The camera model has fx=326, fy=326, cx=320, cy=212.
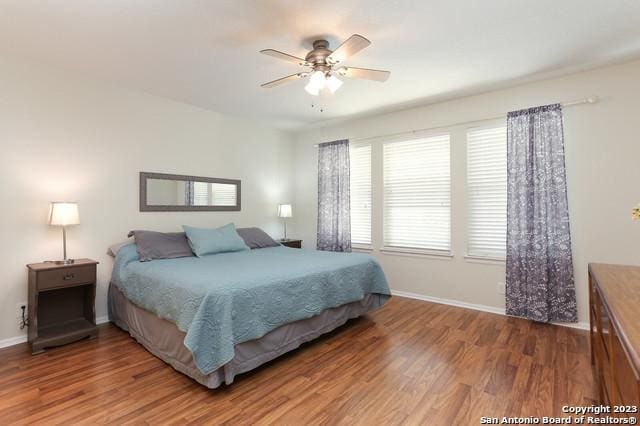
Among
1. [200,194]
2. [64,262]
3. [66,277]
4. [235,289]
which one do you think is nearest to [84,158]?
[64,262]

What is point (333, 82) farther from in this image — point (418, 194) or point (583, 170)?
point (583, 170)

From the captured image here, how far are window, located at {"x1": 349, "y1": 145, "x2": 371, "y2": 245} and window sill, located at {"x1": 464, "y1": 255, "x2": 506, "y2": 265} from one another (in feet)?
4.58

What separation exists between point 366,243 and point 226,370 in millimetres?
3043

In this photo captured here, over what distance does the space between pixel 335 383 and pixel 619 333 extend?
1.65 metres

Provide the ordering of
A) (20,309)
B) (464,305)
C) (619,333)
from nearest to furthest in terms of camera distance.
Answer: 1. (619,333)
2. (20,309)
3. (464,305)

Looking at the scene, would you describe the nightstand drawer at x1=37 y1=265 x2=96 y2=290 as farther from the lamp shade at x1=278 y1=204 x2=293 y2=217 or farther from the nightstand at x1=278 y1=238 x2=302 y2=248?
the lamp shade at x1=278 y1=204 x2=293 y2=217

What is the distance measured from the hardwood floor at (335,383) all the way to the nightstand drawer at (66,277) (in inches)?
21.7

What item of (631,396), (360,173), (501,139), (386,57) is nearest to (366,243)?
(360,173)

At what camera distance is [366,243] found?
4.83 meters

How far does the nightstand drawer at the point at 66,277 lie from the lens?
2.73 m

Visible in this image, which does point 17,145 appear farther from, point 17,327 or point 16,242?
point 17,327

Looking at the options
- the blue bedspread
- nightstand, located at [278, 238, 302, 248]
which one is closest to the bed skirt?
the blue bedspread

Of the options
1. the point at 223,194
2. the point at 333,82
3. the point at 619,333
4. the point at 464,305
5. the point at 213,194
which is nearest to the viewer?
the point at 619,333

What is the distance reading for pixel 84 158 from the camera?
10.9 ft
